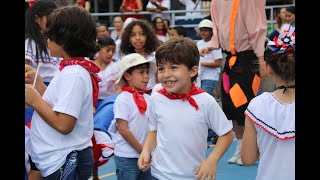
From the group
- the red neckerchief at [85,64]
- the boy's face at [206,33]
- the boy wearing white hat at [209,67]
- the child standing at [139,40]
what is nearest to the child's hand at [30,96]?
the red neckerchief at [85,64]

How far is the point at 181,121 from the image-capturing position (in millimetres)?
3686

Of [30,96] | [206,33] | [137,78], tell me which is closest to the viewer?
[30,96]

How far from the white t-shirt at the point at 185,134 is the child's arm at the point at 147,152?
0.07 m

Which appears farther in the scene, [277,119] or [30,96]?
[30,96]

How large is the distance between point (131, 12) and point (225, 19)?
747 centimetres

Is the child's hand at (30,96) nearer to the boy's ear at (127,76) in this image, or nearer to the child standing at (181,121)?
the child standing at (181,121)

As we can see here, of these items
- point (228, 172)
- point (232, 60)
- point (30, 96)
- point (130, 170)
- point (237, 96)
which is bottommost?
point (228, 172)

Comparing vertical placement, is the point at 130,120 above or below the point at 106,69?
below

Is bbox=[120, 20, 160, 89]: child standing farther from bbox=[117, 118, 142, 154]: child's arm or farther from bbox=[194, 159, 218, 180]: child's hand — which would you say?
bbox=[194, 159, 218, 180]: child's hand

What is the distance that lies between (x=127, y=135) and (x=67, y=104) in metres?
1.07

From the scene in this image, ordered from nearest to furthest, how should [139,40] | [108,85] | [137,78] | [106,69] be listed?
[137,78] < [139,40] < [108,85] < [106,69]

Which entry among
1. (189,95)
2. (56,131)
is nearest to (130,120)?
(189,95)

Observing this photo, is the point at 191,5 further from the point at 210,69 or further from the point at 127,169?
the point at 127,169
